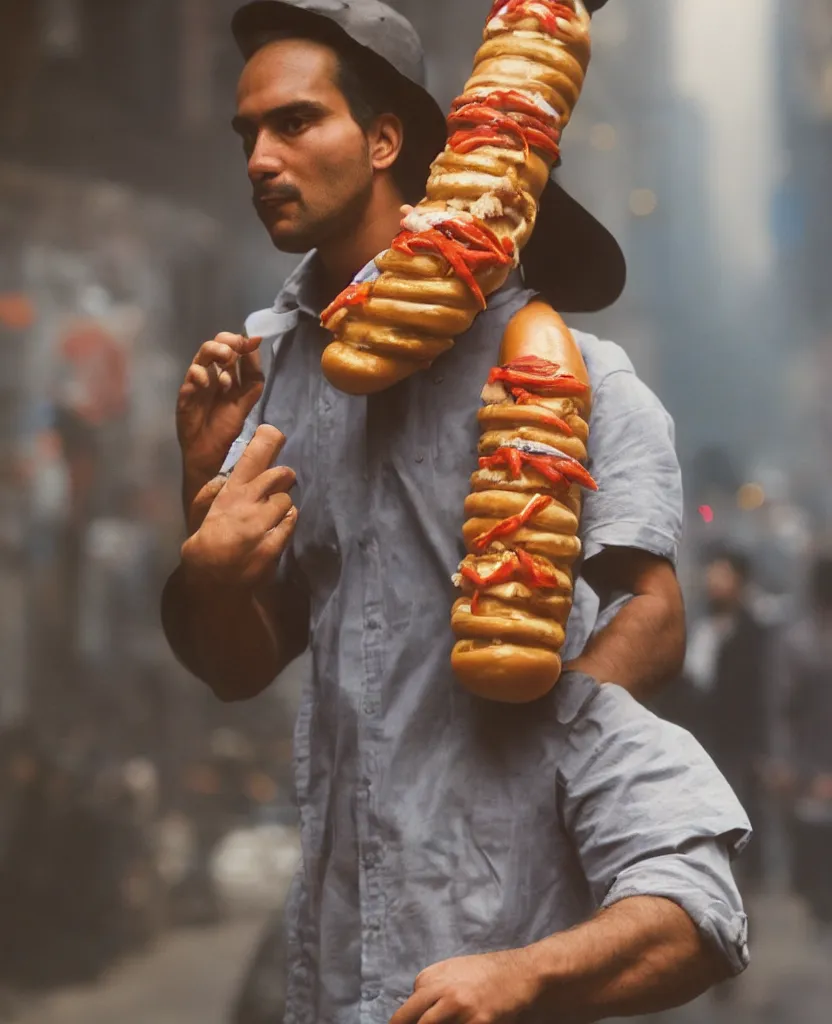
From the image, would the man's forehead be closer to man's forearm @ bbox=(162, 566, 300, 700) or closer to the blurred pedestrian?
man's forearm @ bbox=(162, 566, 300, 700)

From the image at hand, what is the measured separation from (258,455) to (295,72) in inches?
15.4

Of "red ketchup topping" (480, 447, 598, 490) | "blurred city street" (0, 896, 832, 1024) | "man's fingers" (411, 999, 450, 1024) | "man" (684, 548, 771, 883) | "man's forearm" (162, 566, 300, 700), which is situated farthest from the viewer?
"blurred city street" (0, 896, 832, 1024)

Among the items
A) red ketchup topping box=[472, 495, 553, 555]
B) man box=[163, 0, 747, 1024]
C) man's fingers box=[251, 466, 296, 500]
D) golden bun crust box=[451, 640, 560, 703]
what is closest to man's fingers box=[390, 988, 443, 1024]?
man box=[163, 0, 747, 1024]

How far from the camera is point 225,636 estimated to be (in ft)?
4.78

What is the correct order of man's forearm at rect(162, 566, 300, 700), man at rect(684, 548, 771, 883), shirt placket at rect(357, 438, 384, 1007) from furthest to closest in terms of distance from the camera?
1. man at rect(684, 548, 771, 883)
2. man's forearm at rect(162, 566, 300, 700)
3. shirt placket at rect(357, 438, 384, 1007)

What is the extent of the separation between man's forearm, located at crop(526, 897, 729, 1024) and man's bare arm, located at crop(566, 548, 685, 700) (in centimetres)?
23

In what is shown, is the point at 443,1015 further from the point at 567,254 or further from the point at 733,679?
the point at 733,679

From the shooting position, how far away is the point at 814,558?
219 cm

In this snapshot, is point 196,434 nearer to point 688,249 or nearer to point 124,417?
point 688,249

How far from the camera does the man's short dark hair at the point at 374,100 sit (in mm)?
1398

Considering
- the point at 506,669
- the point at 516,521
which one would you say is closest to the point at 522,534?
the point at 516,521

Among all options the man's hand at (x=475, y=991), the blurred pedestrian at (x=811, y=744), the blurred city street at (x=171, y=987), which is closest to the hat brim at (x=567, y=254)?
the man's hand at (x=475, y=991)

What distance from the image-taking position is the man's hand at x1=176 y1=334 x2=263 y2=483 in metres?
1.45

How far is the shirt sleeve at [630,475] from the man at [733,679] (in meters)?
0.55
